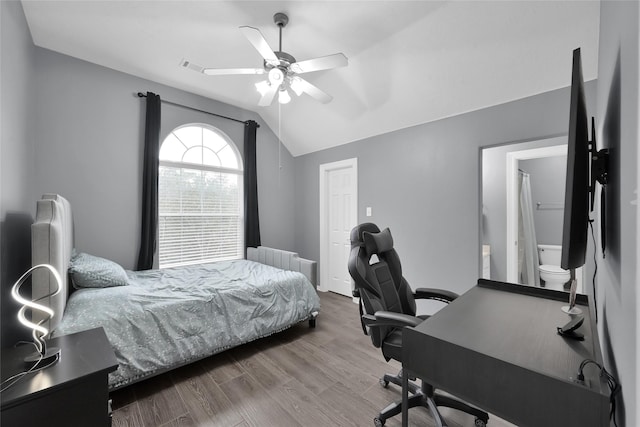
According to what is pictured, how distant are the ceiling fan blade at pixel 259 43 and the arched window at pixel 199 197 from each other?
230 centimetres

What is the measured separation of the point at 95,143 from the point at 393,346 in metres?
3.74

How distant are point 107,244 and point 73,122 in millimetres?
1406

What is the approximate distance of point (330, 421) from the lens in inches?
65.7

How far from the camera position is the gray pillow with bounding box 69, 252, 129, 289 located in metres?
2.12

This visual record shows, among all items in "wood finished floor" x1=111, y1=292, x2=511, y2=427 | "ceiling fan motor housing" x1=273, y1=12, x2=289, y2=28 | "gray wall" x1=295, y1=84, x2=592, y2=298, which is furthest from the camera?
"gray wall" x1=295, y1=84, x2=592, y2=298

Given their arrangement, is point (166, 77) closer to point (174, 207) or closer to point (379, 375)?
point (174, 207)

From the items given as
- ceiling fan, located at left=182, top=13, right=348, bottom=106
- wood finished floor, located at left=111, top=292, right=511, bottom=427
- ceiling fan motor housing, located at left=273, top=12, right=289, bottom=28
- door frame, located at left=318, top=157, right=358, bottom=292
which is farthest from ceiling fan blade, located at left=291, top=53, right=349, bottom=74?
wood finished floor, located at left=111, top=292, right=511, bottom=427

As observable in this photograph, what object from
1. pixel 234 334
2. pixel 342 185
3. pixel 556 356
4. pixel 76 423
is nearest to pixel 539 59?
pixel 556 356

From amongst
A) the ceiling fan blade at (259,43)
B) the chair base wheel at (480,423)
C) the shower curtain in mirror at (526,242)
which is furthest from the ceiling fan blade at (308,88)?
the shower curtain in mirror at (526,242)

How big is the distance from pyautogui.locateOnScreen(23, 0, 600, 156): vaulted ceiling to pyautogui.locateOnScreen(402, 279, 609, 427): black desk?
6.64 feet

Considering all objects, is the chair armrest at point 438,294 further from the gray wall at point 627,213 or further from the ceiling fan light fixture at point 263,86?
the ceiling fan light fixture at point 263,86

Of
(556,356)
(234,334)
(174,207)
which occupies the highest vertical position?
(174,207)

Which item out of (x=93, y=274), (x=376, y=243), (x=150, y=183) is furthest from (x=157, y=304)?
(x=150, y=183)

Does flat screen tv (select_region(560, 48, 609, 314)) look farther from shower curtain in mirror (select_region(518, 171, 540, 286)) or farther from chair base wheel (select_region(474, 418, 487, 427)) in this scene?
shower curtain in mirror (select_region(518, 171, 540, 286))
